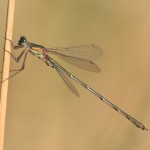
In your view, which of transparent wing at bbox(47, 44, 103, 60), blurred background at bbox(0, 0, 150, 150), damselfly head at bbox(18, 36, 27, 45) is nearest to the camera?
damselfly head at bbox(18, 36, 27, 45)

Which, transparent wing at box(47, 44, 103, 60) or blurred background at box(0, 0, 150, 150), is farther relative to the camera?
transparent wing at box(47, 44, 103, 60)

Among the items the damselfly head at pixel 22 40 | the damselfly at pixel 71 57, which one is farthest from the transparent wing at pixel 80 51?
the damselfly head at pixel 22 40

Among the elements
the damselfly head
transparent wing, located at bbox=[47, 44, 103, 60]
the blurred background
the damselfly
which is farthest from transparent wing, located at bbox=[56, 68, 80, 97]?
the damselfly head

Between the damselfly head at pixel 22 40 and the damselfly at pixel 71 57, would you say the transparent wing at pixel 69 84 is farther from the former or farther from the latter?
the damselfly head at pixel 22 40

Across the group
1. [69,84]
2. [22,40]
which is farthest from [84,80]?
[22,40]

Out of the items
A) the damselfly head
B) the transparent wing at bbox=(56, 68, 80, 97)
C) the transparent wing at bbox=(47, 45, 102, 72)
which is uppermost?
the transparent wing at bbox=(47, 45, 102, 72)

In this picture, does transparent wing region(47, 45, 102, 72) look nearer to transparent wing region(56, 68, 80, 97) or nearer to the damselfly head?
transparent wing region(56, 68, 80, 97)

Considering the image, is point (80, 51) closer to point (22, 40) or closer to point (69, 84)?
point (69, 84)
